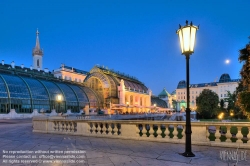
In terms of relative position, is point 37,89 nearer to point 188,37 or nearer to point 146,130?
point 146,130

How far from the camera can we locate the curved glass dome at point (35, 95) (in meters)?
42.4

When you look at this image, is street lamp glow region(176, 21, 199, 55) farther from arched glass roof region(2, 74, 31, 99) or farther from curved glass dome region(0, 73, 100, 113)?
arched glass roof region(2, 74, 31, 99)

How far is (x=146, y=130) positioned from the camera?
442 inches

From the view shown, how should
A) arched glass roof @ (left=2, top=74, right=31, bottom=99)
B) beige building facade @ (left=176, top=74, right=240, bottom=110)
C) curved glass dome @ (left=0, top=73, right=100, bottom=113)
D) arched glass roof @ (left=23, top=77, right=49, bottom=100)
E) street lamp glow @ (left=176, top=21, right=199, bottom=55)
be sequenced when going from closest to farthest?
street lamp glow @ (left=176, top=21, right=199, bottom=55) < curved glass dome @ (left=0, top=73, right=100, bottom=113) < arched glass roof @ (left=2, top=74, right=31, bottom=99) < arched glass roof @ (left=23, top=77, right=49, bottom=100) < beige building facade @ (left=176, top=74, right=240, bottom=110)

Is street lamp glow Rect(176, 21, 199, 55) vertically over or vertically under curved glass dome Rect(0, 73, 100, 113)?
over

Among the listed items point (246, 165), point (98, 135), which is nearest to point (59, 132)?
point (98, 135)

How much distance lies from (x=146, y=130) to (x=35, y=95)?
42.3m

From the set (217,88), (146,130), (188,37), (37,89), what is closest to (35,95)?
(37,89)

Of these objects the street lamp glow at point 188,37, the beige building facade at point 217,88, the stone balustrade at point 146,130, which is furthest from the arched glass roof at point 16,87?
the beige building facade at point 217,88

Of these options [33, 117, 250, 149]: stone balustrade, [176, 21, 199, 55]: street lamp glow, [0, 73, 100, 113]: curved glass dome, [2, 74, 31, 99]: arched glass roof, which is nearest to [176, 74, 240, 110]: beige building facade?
[0, 73, 100, 113]: curved glass dome

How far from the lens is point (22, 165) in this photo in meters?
6.64

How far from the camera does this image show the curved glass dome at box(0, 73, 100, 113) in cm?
4241

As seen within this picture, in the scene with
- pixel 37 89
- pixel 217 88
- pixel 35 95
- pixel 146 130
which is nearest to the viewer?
pixel 146 130

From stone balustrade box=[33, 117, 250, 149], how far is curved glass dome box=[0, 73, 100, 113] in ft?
102
